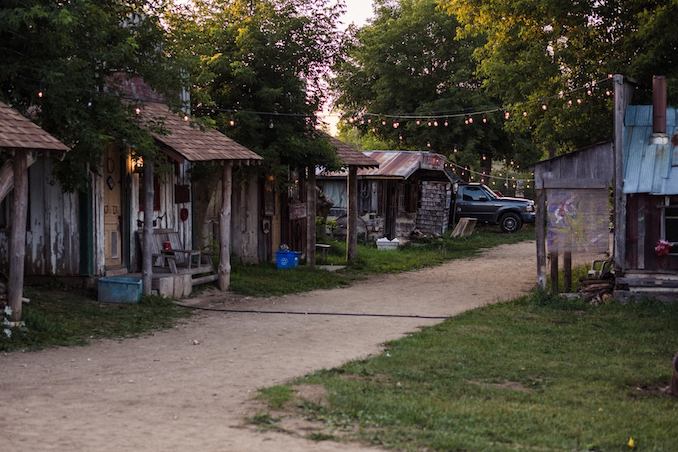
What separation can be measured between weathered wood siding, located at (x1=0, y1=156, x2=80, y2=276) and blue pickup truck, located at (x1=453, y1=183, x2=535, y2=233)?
955 inches

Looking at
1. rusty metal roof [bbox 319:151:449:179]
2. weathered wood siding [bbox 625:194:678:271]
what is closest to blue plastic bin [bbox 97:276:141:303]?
weathered wood siding [bbox 625:194:678:271]

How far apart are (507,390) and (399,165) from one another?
23.9 metres

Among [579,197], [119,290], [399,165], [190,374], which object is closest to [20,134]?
Result: [190,374]

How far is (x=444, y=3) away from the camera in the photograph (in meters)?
23.8

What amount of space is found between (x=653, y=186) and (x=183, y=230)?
9277 mm

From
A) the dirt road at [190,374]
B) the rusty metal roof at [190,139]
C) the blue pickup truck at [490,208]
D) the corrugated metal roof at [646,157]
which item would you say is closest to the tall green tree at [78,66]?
the rusty metal roof at [190,139]

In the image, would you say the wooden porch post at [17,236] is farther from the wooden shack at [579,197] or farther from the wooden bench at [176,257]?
the wooden shack at [579,197]

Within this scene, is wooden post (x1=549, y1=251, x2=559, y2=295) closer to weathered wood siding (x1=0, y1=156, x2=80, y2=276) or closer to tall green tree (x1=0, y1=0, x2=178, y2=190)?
tall green tree (x1=0, y1=0, x2=178, y2=190)

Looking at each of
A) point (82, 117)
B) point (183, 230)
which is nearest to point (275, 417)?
point (82, 117)

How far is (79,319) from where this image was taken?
14.2 m

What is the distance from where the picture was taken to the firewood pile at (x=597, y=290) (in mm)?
16641

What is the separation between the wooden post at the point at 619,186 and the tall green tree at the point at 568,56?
2.36m

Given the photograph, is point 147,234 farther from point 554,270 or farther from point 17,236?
point 554,270

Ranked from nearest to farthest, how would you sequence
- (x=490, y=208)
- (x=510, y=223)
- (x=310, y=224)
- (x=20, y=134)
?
(x=20, y=134)
(x=310, y=224)
(x=510, y=223)
(x=490, y=208)
